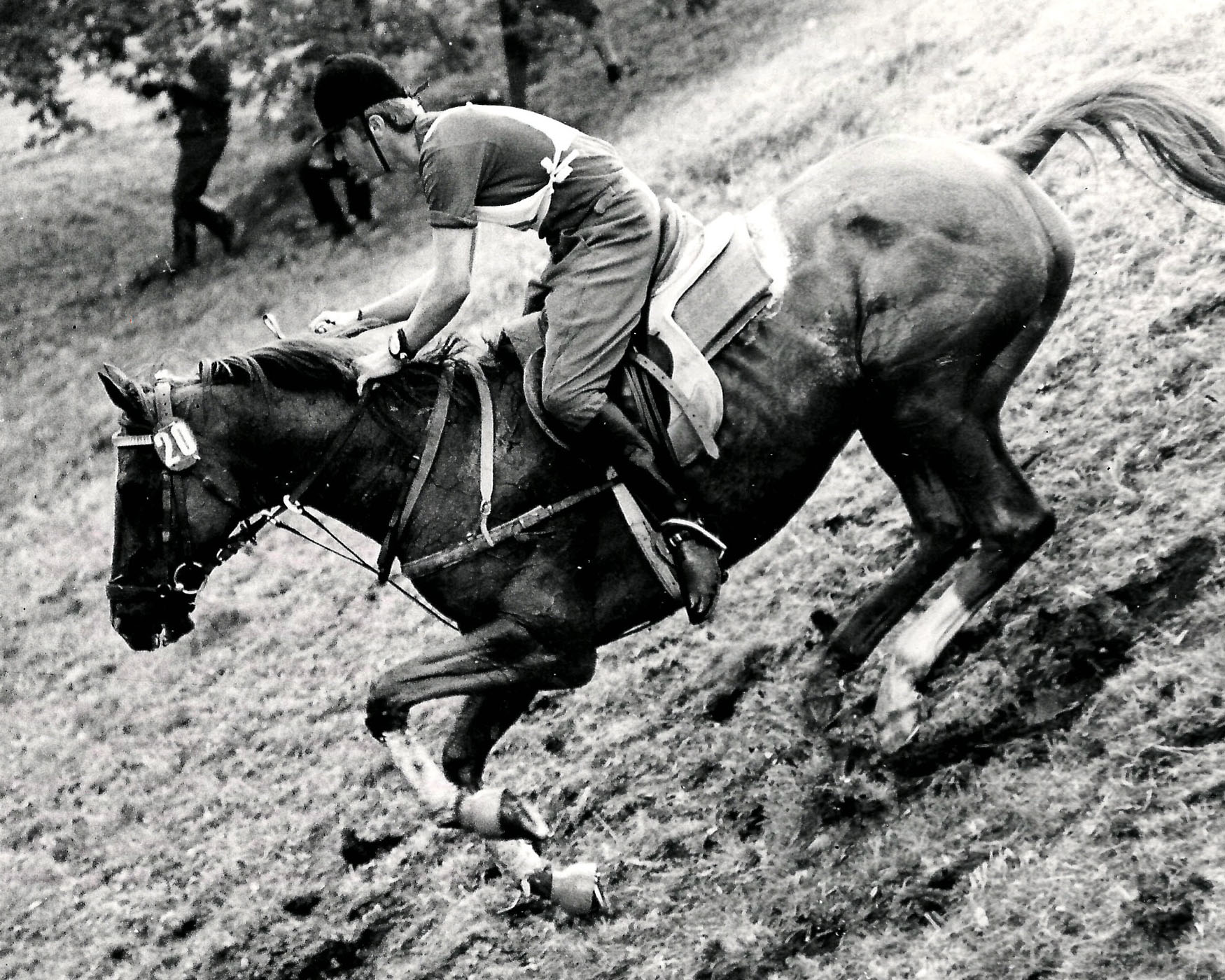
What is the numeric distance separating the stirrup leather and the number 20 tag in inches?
73.9

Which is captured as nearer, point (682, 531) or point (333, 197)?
point (682, 531)

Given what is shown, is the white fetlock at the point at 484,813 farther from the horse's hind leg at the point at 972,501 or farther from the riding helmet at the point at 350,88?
the riding helmet at the point at 350,88

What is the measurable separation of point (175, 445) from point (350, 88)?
1.53 metres

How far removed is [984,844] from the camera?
14.1ft

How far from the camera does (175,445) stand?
181 inches

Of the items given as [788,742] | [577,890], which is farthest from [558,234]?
[577,890]

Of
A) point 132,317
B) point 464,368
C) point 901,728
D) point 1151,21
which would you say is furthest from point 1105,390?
point 132,317

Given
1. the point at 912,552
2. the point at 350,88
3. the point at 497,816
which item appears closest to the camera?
the point at 350,88

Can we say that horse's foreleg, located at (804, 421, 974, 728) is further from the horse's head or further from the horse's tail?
the horse's head

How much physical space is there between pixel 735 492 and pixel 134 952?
408 cm

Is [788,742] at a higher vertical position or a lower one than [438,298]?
lower

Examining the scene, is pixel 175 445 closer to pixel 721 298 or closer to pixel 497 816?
pixel 497 816

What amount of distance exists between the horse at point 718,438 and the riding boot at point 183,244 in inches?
554

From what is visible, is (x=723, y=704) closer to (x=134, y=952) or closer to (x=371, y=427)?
(x=371, y=427)
